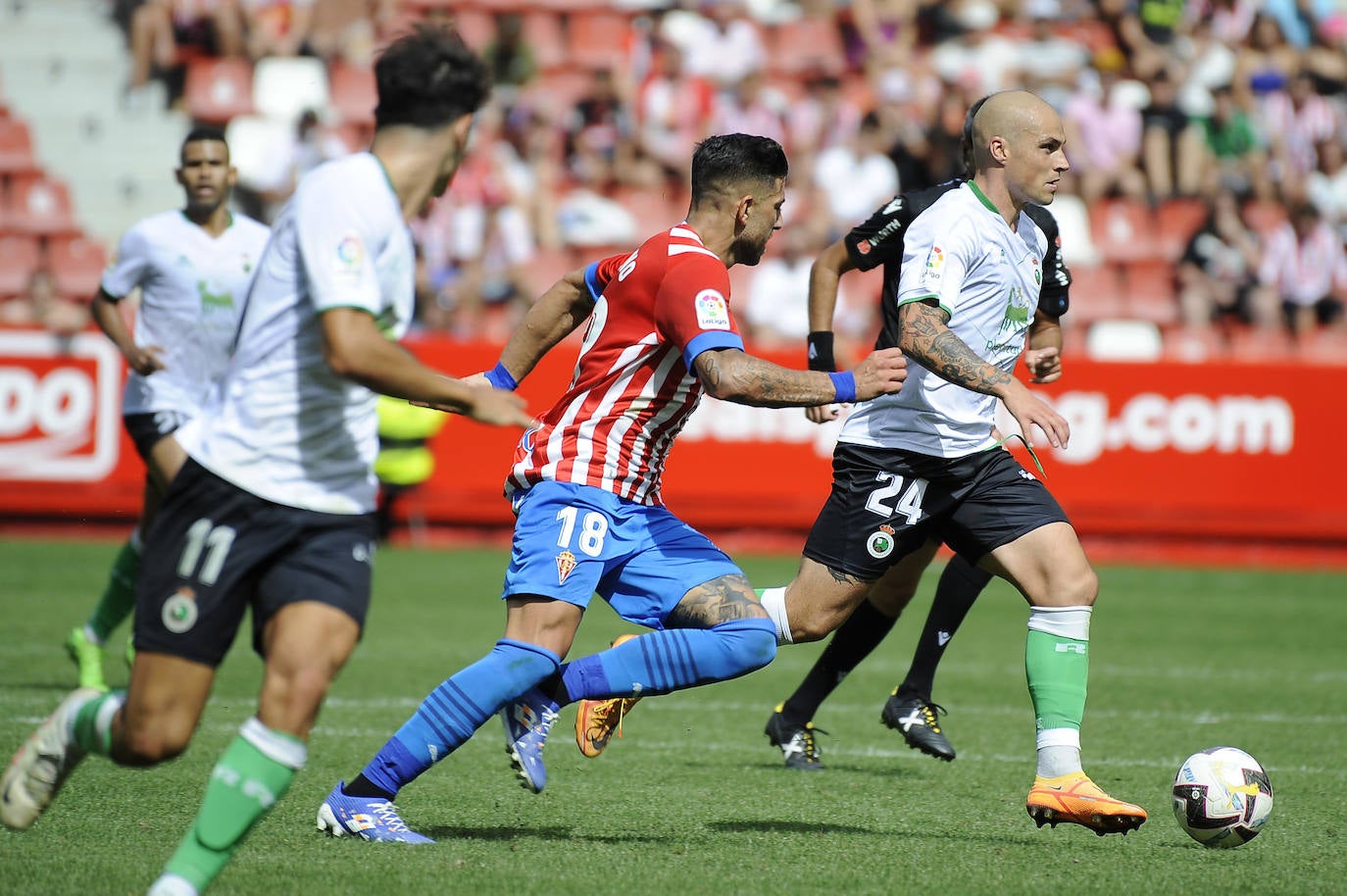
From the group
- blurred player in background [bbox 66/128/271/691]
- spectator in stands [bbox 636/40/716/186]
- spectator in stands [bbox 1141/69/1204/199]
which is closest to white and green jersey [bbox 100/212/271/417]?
blurred player in background [bbox 66/128/271/691]

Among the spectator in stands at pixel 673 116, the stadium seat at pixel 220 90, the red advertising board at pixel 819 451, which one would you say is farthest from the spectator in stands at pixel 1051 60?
the stadium seat at pixel 220 90

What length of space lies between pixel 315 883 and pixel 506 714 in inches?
35.3

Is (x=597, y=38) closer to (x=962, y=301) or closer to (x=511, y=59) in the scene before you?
(x=511, y=59)

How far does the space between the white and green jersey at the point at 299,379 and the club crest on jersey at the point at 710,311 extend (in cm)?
109

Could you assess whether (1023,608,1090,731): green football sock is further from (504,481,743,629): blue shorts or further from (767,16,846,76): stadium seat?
(767,16,846,76): stadium seat

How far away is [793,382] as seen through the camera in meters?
4.89

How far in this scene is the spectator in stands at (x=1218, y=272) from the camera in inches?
687

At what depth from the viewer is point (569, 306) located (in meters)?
5.72

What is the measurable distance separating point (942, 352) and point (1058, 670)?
118 cm

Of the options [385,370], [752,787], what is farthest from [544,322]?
[752,787]

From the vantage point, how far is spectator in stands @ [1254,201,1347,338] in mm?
17453

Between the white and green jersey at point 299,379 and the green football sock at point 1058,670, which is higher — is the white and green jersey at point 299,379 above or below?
above

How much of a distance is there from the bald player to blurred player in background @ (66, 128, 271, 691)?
3.54 meters

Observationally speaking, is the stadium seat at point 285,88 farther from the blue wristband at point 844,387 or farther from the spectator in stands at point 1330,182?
the blue wristband at point 844,387
